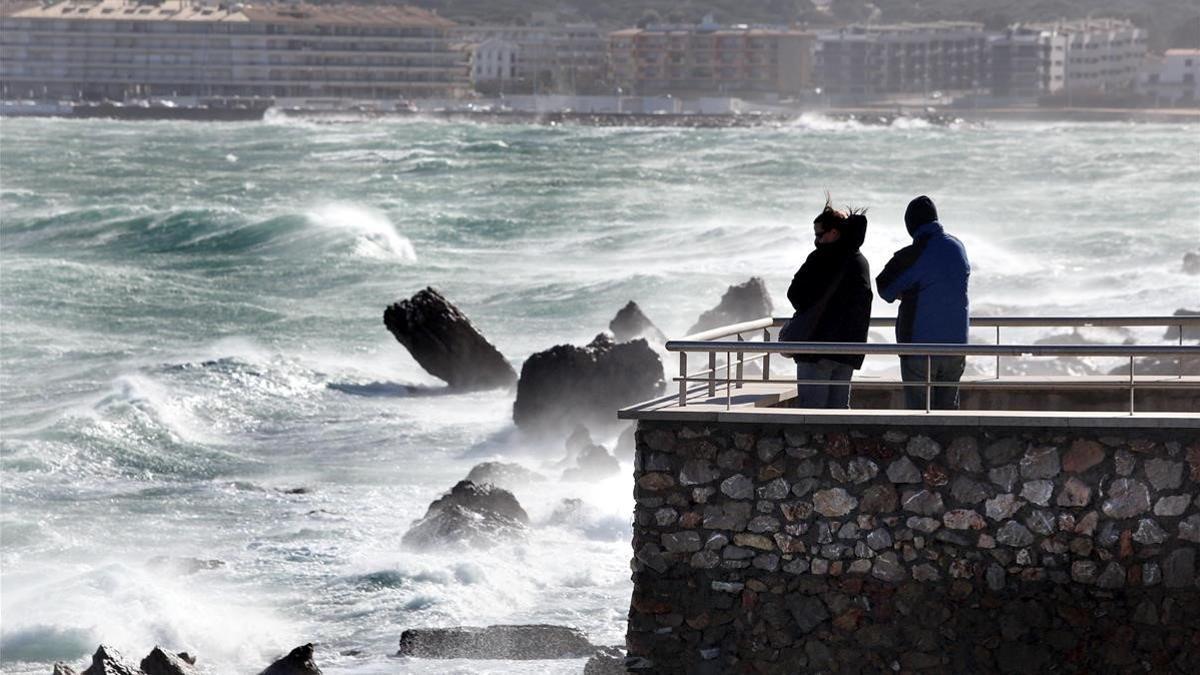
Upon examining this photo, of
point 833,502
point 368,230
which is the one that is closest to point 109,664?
point 833,502

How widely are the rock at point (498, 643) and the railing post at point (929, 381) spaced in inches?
143

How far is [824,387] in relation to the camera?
400 inches

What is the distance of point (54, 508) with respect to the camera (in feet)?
63.2

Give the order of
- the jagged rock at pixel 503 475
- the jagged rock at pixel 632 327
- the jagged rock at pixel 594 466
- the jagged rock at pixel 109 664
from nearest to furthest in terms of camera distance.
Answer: the jagged rock at pixel 109 664 → the jagged rock at pixel 503 475 → the jagged rock at pixel 594 466 → the jagged rock at pixel 632 327

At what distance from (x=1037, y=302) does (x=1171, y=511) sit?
27.4 metres

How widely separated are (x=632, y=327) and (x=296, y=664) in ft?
55.0

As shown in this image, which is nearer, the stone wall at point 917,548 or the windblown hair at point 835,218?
the stone wall at point 917,548

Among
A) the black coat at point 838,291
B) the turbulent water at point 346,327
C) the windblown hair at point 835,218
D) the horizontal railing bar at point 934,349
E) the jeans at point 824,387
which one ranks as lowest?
the turbulent water at point 346,327

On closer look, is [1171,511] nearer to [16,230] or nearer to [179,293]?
[179,293]

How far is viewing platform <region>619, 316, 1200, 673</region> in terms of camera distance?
30.5 ft

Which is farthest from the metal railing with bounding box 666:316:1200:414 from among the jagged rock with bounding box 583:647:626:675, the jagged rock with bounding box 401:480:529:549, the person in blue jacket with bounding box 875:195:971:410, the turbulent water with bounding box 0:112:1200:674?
the jagged rock with bounding box 401:480:529:549

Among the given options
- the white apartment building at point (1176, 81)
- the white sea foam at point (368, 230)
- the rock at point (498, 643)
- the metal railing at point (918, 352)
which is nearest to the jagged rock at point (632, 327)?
the rock at point (498, 643)

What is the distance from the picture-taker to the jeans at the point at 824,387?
10148 mm

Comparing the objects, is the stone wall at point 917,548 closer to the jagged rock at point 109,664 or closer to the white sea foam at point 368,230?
the jagged rock at point 109,664
